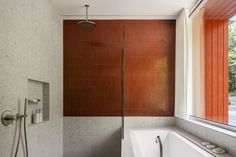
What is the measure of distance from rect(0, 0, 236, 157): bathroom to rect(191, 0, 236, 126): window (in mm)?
12

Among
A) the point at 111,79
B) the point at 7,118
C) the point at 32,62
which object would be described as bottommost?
the point at 7,118

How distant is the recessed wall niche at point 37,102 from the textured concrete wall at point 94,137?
2.58ft

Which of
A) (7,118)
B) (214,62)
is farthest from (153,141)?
(7,118)

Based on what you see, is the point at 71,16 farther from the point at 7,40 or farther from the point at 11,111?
the point at 11,111

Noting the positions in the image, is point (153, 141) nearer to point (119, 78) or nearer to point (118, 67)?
point (119, 78)

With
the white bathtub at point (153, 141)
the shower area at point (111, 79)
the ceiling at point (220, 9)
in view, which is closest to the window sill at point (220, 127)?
the white bathtub at point (153, 141)

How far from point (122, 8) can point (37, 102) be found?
1.77m

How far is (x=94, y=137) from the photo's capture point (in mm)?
3510

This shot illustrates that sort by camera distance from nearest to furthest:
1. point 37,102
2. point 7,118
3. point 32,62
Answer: point 7,118 → point 32,62 → point 37,102

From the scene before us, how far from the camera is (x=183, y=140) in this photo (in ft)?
8.30

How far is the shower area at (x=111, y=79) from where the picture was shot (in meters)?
3.51

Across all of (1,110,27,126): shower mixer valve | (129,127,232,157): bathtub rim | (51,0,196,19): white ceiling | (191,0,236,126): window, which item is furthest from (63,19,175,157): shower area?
(1,110,27,126): shower mixer valve

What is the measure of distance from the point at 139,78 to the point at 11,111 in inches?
84.3

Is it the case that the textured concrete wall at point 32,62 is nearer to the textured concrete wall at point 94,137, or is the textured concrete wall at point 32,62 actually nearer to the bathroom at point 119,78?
the bathroom at point 119,78
